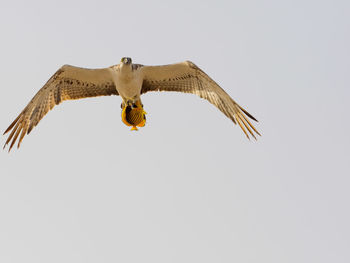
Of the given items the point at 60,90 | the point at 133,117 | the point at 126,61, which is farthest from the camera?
the point at 60,90

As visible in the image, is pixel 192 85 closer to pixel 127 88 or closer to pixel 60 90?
pixel 127 88

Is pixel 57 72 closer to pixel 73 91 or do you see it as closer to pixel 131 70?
pixel 73 91

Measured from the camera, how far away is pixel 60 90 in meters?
17.1

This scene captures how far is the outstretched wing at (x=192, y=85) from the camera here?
16.9m

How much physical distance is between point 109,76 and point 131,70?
0.96 m

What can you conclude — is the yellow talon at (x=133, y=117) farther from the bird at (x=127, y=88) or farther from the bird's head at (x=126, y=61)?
the bird's head at (x=126, y=61)

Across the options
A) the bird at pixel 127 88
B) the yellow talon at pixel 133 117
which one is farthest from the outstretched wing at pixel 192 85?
the yellow talon at pixel 133 117

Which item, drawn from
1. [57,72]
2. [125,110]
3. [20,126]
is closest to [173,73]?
[125,110]

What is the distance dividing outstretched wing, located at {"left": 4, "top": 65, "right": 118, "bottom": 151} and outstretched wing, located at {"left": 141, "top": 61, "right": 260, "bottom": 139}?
1.13 m

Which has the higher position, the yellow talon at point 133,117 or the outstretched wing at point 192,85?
the outstretched wing at point 192,85

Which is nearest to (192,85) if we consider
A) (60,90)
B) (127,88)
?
(127,88)

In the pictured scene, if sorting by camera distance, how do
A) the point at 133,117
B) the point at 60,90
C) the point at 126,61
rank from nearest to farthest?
the point at 126,61
the point at 133,117
the point at 60,90

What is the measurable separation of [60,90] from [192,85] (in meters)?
3.58

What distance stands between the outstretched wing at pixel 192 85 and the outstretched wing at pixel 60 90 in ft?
3.71
